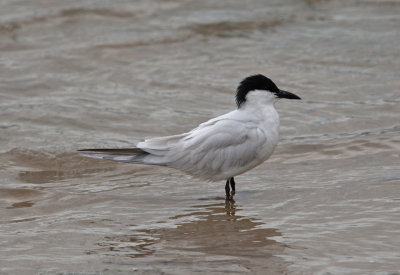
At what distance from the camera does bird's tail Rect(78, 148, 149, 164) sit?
6.47 m

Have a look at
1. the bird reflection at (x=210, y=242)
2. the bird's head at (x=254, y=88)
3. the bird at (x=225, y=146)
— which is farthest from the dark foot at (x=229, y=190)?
the bird's head at (x=254, y=88)

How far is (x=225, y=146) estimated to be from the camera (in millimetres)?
6641

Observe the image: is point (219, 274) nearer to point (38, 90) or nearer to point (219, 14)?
point (38, 90)

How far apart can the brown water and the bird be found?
33 centimetres

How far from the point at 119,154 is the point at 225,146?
937mm

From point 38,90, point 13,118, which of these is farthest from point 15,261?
point 38,90

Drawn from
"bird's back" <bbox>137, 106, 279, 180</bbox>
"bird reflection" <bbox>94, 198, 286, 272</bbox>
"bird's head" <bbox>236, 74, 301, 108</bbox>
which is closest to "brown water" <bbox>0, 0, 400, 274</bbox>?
"bird reflection" <bbox>94, 198, 286, 272</bbox>

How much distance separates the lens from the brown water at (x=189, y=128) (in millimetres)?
5449

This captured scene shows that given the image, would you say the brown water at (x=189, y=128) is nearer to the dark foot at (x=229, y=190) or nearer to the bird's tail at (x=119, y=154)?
the dark foot at (x=229, y=190)

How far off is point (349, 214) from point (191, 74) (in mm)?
5471

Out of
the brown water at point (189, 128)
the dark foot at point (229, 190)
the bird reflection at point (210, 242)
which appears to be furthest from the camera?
the dark foot at point (229, 190)

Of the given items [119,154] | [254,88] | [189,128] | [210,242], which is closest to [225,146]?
[254,88]

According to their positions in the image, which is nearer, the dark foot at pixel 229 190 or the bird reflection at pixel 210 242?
the bird reflection at pixel 210 242

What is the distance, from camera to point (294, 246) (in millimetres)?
5461
